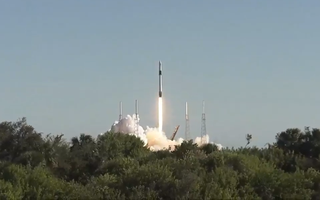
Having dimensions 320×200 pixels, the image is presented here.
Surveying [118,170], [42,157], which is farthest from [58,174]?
[118,170]

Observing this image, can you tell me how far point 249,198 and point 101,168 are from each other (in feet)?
44.0

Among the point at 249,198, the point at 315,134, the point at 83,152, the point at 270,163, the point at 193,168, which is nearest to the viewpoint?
the point at 249,198

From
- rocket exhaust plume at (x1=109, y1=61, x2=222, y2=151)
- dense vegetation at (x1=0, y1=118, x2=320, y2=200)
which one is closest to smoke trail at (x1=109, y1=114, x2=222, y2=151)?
rocket exhaust plume at (x1=109, y1=61, x2=222, y2=151)

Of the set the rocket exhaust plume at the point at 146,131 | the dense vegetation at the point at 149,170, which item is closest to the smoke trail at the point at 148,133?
the rocket exhaust plume at the point at 146,131

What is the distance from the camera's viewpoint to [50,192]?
37125 millimetres

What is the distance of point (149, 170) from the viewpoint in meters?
37.2

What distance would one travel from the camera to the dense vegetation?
35.8 metres

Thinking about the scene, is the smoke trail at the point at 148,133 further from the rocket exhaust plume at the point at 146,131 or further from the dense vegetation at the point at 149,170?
the dense vegetation at the point at 149,170

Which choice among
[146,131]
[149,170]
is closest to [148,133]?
A: [146,131]

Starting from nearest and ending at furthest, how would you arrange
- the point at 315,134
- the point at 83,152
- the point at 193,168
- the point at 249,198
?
1. the point at 249,198
2. the point at 193,168
3. the point at 83,152
4. the point at 315,134

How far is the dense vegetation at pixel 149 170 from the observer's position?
118 feet

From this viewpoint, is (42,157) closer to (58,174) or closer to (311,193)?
(58,174)

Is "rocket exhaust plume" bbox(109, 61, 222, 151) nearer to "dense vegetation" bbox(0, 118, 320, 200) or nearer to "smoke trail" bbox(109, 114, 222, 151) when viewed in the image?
"smoke trail" bbox(109, 114, 222, 151)

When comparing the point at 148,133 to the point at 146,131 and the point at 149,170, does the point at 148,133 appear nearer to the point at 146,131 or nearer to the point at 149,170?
the point at 146,131
